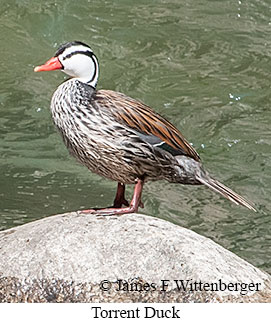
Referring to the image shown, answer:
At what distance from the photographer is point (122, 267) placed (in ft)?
21.2

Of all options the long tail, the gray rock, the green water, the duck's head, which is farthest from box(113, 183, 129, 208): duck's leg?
the green water

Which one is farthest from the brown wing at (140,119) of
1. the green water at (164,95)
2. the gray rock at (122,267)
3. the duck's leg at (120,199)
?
the green water at (164,95)

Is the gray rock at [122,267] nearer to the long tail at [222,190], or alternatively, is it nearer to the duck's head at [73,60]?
the long tail at [222,190]

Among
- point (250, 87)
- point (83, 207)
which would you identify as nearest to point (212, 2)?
point (250, 87)

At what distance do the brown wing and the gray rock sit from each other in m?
0.69

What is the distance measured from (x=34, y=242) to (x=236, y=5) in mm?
9574

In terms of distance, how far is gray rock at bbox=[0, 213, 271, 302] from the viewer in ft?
20.9

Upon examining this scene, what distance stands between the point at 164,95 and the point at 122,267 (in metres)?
7.12

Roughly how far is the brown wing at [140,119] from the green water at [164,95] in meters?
3.15

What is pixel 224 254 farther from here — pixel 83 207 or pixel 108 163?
pixel 83 207

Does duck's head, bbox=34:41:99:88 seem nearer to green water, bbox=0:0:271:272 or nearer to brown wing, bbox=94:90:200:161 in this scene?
brown wing, bbox=94:90:200:161

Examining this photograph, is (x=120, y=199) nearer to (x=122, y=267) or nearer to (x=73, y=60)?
(x=122, y=267)

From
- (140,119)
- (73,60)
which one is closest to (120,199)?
(140,119)

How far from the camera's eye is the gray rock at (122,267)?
20.9 feet
